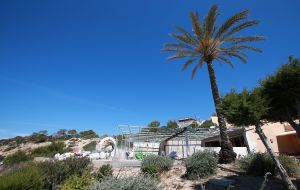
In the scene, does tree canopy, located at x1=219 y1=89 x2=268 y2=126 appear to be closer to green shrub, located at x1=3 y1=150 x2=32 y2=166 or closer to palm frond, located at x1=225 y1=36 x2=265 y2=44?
palm frond, located at x1=225 y1=36 x2=265 y2=44

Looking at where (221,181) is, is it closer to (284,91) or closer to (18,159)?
(284,91)

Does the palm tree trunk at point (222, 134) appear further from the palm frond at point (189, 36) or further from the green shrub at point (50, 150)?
the green shrub at point (50, 150)

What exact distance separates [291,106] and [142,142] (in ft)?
54.7

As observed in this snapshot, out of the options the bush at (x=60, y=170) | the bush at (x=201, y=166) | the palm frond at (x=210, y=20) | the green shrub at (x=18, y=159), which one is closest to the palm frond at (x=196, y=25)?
the palm frond at (x=210, y=20)

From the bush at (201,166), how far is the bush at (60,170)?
5.91 metres

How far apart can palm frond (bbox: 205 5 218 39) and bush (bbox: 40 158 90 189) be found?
457 inches

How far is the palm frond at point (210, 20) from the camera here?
52.1 ft

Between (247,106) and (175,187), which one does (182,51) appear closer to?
(247,106)

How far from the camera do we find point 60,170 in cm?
1223

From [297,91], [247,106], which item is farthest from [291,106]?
[247,106]

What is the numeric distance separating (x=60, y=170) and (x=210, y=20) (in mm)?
13199

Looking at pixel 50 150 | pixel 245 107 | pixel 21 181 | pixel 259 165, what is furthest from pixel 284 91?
pixel 50 150

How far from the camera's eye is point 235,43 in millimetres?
16891

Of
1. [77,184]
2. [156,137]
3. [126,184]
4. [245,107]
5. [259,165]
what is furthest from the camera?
[156,137]
